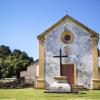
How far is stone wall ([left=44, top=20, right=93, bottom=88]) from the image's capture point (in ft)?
123

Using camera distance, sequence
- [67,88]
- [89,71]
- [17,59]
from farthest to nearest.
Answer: [17,59]
[89,71]
[67,88]

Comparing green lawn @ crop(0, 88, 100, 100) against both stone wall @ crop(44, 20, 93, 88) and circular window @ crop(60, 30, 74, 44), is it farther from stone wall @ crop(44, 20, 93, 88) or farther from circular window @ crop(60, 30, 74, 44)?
circular window @ crop(60, 30, 74, 44)

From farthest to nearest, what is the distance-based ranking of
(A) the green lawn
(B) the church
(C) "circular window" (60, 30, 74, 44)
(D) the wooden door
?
1. (C) "circular window" (60, 30, 74, 44)
2. (D) the wooden door
3. (B) the church
4. (A) the green lawn

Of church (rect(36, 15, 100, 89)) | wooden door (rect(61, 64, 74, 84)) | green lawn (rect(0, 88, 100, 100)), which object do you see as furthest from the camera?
wooden door (rect(61, 64, 74, 84))

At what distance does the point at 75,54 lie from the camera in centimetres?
3753

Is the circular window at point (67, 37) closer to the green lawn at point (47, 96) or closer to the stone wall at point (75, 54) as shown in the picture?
the stone wall at point (75, 54)

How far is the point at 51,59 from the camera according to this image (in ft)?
125

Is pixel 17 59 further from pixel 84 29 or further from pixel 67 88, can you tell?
pixel 67 88

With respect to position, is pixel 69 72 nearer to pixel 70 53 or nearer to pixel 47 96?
pixel 70 53

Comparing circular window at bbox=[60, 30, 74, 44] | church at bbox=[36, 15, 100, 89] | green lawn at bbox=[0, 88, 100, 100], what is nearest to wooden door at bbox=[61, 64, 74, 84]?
church at bbox=[36, 15, 100, 89]

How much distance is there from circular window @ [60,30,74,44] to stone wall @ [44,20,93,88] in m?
0.36

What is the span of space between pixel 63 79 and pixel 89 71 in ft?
37.7

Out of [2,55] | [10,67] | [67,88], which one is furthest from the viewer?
[2,55]

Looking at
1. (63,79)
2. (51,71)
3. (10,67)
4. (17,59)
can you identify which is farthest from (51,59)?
(17,59)
